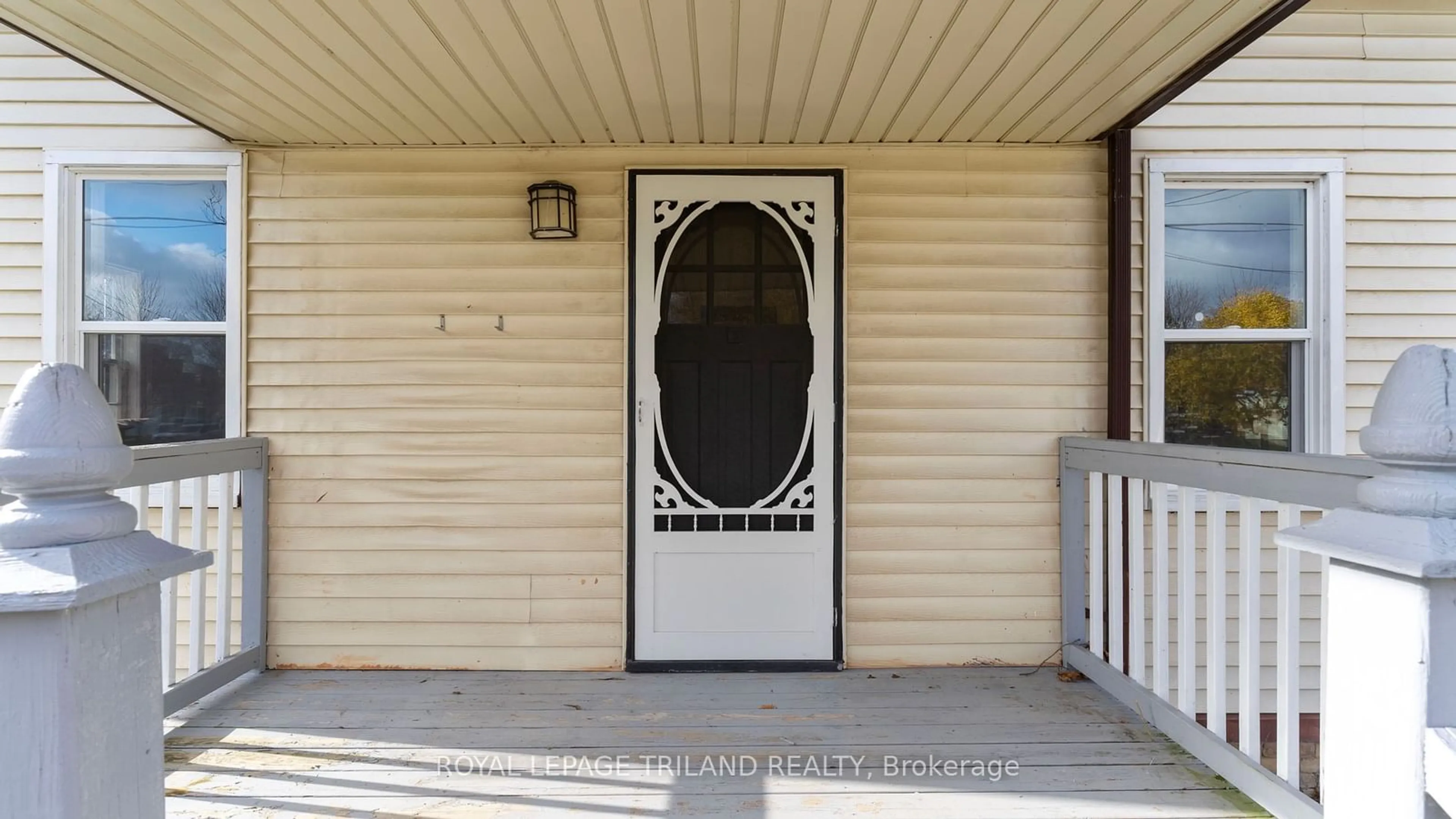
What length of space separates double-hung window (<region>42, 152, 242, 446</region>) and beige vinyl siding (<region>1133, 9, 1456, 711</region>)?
4.03 m

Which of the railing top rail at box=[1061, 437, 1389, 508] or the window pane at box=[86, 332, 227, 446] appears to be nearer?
the railing top rail at box=[1061, 437, 1389, 508]

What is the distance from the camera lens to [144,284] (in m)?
3.36

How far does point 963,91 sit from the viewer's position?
2705 millimetres

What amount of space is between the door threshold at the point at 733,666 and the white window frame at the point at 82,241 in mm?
1940

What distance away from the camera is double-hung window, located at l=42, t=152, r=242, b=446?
130 inches

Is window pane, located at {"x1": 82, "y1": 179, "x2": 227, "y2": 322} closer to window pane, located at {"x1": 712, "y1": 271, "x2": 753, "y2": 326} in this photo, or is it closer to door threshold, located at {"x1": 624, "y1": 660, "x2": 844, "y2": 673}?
window pane, located at {"x1": 712, "y1": 271, "x2": 753, "y2": 326}

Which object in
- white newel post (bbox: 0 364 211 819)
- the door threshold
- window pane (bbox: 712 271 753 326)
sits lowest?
the door threshold

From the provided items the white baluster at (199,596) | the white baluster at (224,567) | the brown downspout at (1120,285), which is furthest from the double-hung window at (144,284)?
the brown downspout at (1120,285)

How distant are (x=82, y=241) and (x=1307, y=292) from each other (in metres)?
5.41

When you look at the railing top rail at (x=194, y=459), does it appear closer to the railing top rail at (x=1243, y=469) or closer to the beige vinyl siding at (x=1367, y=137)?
the railing top rail at (x=1243, y=469)

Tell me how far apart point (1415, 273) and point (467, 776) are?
14.2ft

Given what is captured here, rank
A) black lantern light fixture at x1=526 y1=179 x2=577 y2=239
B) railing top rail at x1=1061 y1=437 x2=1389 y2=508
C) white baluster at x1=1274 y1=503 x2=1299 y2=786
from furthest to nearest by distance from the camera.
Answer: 1. black lantern light fixture at x1=526 y1=179 x2=577 y2=239
2. white baluster at x1=1274 y1=503 x2=1299 y2=786
3. railing top rail at x1=1061 y1=437 x2=1389 y2=508

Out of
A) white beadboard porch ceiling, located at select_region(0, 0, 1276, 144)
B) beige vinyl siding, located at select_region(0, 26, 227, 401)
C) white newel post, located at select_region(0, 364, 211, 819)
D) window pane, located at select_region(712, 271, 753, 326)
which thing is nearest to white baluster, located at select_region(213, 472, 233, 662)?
beige vinyl siding, located at select_region(0, 26, 227, 401)

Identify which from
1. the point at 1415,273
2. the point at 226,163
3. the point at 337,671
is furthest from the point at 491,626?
the point at 1415,273
